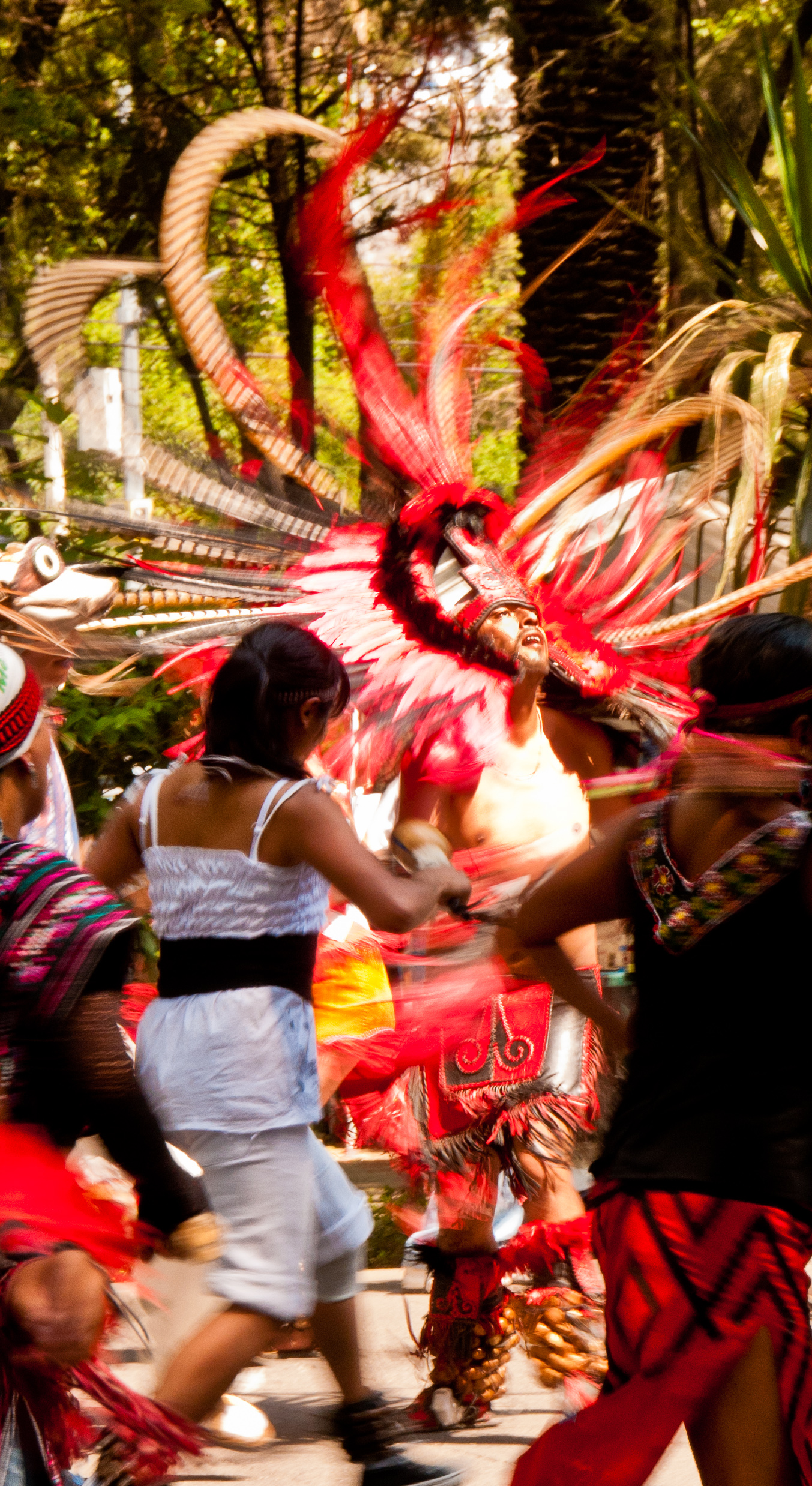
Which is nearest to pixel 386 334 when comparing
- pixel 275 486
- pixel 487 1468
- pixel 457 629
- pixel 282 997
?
pixel 275 486

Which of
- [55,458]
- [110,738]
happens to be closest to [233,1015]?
[110,738]

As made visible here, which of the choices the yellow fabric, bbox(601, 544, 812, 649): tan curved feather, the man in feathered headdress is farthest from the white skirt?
bbox(601, 544, 812, 649): tan curved feather

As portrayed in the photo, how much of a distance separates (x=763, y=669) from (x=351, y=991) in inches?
87.7

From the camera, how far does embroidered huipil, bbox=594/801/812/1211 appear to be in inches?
89.5

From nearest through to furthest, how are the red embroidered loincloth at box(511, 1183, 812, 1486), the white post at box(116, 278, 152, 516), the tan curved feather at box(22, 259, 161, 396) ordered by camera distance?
the red embroidered loincloth at box(511, 1183, 812, 1486), the tan curved feather at box(22, 259, 161, 396), the white post at box(116, 278, 152, 516)

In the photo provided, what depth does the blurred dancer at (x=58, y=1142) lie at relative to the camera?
180 centimetres

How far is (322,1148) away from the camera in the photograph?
10.4 ft

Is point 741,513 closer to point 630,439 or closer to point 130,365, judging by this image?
point 630,439

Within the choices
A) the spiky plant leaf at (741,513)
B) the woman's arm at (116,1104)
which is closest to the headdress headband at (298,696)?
the woman's arm at (116,1104)

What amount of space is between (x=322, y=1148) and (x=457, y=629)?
1681 mm

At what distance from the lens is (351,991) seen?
434cm

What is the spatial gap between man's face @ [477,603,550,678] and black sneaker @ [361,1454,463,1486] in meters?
2.03

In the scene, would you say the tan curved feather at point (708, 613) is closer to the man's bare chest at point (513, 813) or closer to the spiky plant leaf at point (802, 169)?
the man's bare chest at point (513, 813)

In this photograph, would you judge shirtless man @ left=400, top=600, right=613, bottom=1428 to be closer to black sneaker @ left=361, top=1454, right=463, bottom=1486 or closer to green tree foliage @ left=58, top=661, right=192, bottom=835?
black sneaker @ left=361, top=1454, right=463, bottom=1486
